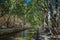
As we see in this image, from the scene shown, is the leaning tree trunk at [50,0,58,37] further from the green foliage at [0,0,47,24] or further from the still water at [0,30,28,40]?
the still water at [0,30,28,40]

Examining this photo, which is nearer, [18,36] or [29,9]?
[18,36]

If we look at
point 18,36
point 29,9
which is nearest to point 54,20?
point 29,9

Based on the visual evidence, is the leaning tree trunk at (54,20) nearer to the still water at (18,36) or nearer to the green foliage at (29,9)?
the green foliage at (29,9)

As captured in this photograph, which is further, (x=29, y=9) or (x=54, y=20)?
(x=29, y=9)

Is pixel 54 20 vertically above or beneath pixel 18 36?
above

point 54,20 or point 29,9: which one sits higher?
point 29,9

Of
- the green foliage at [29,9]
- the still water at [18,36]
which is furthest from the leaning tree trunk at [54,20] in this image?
the still water at [18,36]

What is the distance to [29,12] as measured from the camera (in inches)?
112

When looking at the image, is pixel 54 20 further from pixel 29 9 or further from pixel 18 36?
pixel 18 36

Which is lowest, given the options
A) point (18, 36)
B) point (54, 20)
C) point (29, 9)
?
point (18, 36)

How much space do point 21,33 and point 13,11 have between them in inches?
18.1

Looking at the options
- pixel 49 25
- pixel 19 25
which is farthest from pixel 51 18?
pixel 19 25

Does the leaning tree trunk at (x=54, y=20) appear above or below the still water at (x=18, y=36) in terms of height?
above

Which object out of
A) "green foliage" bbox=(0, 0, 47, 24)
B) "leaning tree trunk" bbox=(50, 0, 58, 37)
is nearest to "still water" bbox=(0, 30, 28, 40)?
"green foliage" bbox=(0, 0, 47, 24)
